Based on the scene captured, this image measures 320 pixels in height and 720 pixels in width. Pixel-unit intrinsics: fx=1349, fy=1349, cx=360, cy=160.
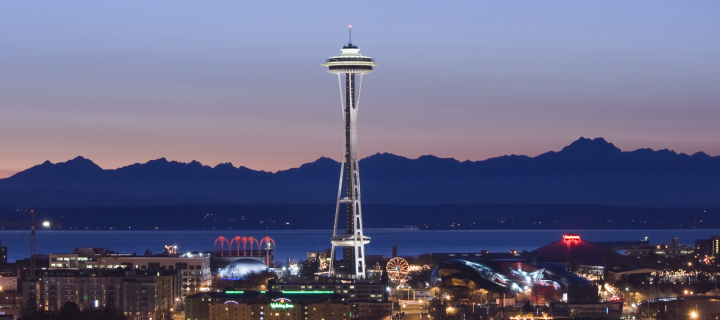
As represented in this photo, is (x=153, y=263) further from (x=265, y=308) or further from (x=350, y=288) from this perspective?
(x=265, y=308)

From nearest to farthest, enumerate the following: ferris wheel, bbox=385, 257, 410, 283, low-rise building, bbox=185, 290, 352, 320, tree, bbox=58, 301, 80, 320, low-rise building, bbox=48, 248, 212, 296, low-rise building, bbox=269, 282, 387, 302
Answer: tree, bbox=58, 301, 80, 320, low-rise building, bbox=185, 290, 352, 320, low-rise building, bbox=269, 282, 387, 302, ferris wheel, bbox=385, 257, 410, 283, low-rise building, bbox=48, 248, 212, 296

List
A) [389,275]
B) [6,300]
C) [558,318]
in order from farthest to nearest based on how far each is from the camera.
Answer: [389,275] < [6,300] < [558,318]

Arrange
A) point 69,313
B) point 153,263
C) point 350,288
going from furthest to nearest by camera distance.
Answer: point 153,263, point 350,288, point 69,313

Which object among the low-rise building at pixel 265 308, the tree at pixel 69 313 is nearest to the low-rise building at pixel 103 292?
the low-rise building at pixel 265 308

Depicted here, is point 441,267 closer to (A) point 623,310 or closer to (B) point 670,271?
(A) point 623,310

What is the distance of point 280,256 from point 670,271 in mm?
66987

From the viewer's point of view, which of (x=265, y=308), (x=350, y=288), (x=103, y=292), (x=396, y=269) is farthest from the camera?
(x=396, y=269)

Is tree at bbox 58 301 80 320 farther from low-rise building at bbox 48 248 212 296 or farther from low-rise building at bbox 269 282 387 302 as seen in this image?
low-rise building at bbox 48 248 212 296

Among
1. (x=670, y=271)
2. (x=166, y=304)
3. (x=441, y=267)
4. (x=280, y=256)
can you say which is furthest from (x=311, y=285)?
(x=280, y=256)

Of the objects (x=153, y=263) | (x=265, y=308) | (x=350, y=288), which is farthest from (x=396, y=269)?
(x=265, y=308)

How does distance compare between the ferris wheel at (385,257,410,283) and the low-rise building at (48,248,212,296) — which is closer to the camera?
the ferris wheel at (385,257,410,283)

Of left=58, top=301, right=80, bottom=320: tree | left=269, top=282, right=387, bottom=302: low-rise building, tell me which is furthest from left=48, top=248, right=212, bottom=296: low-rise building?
left=58, top=301, right=80, bottom=320: tree

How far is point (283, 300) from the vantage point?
241ft

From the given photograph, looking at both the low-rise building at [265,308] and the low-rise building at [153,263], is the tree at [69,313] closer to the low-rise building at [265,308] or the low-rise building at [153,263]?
the low-rise building at [265,308]
